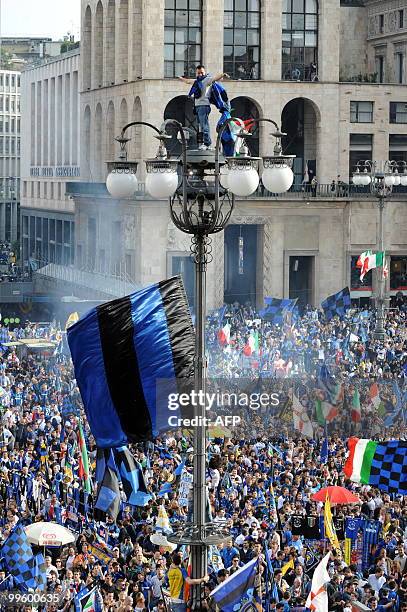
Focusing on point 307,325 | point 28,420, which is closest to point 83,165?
point 307,325

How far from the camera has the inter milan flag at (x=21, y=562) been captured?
67.1 ft

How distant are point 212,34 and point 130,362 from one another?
56934mm

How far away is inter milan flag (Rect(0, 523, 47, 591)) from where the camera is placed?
67.1 ft

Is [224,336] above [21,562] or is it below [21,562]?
above

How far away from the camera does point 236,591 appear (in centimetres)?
1764

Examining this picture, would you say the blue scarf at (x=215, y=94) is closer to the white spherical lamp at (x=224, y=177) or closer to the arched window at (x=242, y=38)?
the white spherical lamp at (x=224, y=177)

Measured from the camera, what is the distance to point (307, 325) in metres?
52.0

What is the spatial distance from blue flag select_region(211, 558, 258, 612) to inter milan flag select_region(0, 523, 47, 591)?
368 cm

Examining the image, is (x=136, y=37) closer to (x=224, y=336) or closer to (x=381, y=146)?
(x=381, y=146)

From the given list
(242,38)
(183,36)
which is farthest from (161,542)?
(242,38)

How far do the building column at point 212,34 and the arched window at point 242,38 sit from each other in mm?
720

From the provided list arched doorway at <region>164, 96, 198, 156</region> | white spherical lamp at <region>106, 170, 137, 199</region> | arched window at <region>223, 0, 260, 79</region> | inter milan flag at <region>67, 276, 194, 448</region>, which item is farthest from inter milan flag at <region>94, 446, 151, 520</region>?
arched window at <region>223, 0, 260, 79</region>

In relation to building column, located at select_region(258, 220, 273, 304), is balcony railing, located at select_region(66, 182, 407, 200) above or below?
above

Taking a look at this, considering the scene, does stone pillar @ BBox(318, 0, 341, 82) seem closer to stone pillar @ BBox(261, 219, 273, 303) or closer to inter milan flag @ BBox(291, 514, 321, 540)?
stone pillar @ BBox(261, 219, 273, 303)
